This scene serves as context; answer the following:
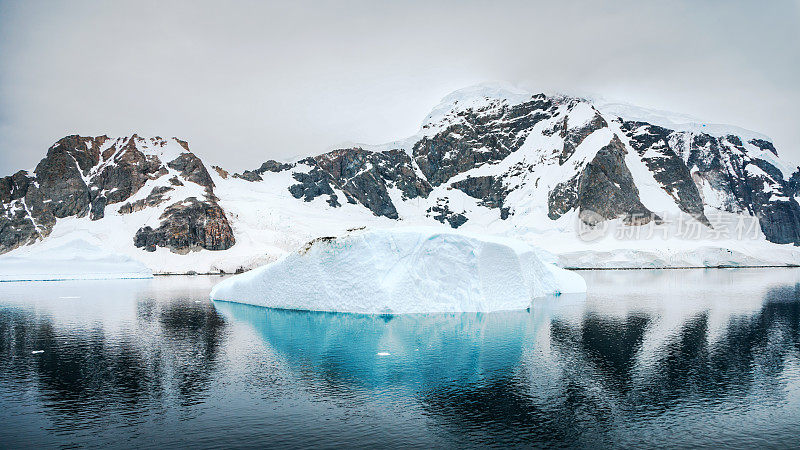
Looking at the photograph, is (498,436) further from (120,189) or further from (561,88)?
(561,88)

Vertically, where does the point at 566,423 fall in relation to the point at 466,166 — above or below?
below

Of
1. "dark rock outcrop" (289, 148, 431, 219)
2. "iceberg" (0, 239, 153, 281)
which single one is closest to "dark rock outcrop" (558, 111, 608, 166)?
"dark rock outcrop" (289, 148, 431, 219)

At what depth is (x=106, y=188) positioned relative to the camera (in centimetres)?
12106

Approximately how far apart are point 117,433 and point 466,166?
176431 mm

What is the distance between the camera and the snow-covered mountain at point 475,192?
10738 centimetres

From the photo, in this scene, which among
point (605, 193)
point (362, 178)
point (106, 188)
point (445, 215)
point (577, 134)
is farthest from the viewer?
point (362, 178)

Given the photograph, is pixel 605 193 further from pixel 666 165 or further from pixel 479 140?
pixel 479 140

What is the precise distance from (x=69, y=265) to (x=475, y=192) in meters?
126

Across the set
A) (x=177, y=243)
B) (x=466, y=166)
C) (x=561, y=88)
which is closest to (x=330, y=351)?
(x=177, y=243)

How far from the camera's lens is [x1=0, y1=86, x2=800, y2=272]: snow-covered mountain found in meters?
107

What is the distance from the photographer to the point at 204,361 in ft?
66.0

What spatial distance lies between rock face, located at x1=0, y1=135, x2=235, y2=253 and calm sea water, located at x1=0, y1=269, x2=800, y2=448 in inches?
3060

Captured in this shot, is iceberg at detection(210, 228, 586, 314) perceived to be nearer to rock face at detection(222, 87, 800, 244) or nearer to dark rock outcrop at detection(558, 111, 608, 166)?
rock face at detection(222, 87, 800, 244)

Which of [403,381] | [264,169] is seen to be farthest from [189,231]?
[403,381]
